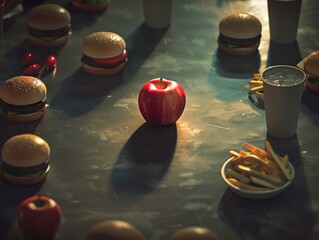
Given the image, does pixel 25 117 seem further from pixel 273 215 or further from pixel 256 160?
pixel 273 215

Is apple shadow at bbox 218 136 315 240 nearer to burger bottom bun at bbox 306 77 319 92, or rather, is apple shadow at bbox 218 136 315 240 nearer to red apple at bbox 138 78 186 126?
red apple at bbox 138 78 186 126

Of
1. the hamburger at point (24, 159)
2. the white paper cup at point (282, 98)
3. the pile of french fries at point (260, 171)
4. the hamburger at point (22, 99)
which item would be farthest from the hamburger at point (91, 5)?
the pile of french fries at point (260, 171)

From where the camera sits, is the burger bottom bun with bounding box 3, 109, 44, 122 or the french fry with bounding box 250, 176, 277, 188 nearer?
the french fry with bounding box 250, 176, 277, 188

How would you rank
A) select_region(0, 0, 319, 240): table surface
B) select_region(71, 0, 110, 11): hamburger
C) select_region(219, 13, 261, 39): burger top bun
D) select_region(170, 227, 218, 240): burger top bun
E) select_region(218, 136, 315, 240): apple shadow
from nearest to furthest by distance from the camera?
select_region(170, 227, 218, 240): burger top bun < select_region(218, 136, 315, 240): apple shadow < select_region(0, 0, 319, 240): table surface < select_region(219, 13, 261, 39): burger top bun < select_region(71, 0, 110, 11): hamburger

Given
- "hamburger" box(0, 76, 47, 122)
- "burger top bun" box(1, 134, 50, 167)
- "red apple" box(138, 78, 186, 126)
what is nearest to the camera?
"burger top bun" box(1, 134, 50, 167)

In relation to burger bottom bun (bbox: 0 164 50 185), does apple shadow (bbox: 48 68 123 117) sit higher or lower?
lower

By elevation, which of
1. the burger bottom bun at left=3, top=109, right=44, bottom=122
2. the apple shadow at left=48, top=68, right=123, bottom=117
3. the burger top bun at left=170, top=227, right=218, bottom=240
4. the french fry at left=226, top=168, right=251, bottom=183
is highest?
the burger top bun at left=170, top=227, right=218, bottom=240

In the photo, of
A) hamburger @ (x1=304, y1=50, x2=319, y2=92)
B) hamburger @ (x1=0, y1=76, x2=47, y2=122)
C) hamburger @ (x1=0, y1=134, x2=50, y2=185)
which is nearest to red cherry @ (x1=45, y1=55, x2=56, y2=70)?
hamburger @ (x1=0, y1=76, x2=47, y2=122)
